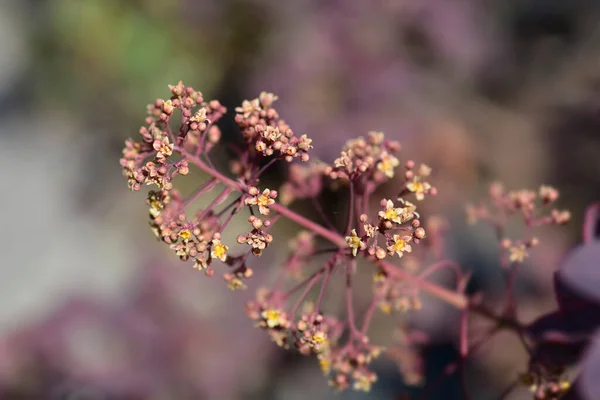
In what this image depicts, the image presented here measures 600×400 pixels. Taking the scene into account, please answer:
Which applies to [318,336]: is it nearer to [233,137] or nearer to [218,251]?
[218,251]

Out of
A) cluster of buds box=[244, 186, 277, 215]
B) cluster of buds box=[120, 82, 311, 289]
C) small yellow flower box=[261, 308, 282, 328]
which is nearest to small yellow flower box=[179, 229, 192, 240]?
cluster of buds box=[120, 82, 311, 289]

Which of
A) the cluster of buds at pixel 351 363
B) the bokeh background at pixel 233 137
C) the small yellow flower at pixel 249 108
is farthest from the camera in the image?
the bokeh background at pixel 233 137

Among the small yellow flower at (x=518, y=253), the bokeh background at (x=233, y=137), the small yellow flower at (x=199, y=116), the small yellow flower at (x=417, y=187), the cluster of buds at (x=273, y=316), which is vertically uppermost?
the bokeh background at (x=233, y=137)

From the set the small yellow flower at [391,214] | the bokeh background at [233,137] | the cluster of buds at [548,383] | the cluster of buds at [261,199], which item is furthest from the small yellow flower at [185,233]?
the cluster of buds at [548,383]

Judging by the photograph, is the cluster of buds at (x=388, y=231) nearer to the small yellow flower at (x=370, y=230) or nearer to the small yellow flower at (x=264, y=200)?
the small yellow flower at (x=370, y=230)

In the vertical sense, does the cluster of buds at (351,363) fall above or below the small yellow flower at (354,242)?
below

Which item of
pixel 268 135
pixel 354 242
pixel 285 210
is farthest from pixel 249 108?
pixel 354 242

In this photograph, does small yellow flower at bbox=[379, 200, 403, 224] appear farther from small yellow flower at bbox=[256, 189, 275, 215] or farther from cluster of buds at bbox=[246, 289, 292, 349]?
cluster of buds at bbox=[246, 289, 292, 349]
